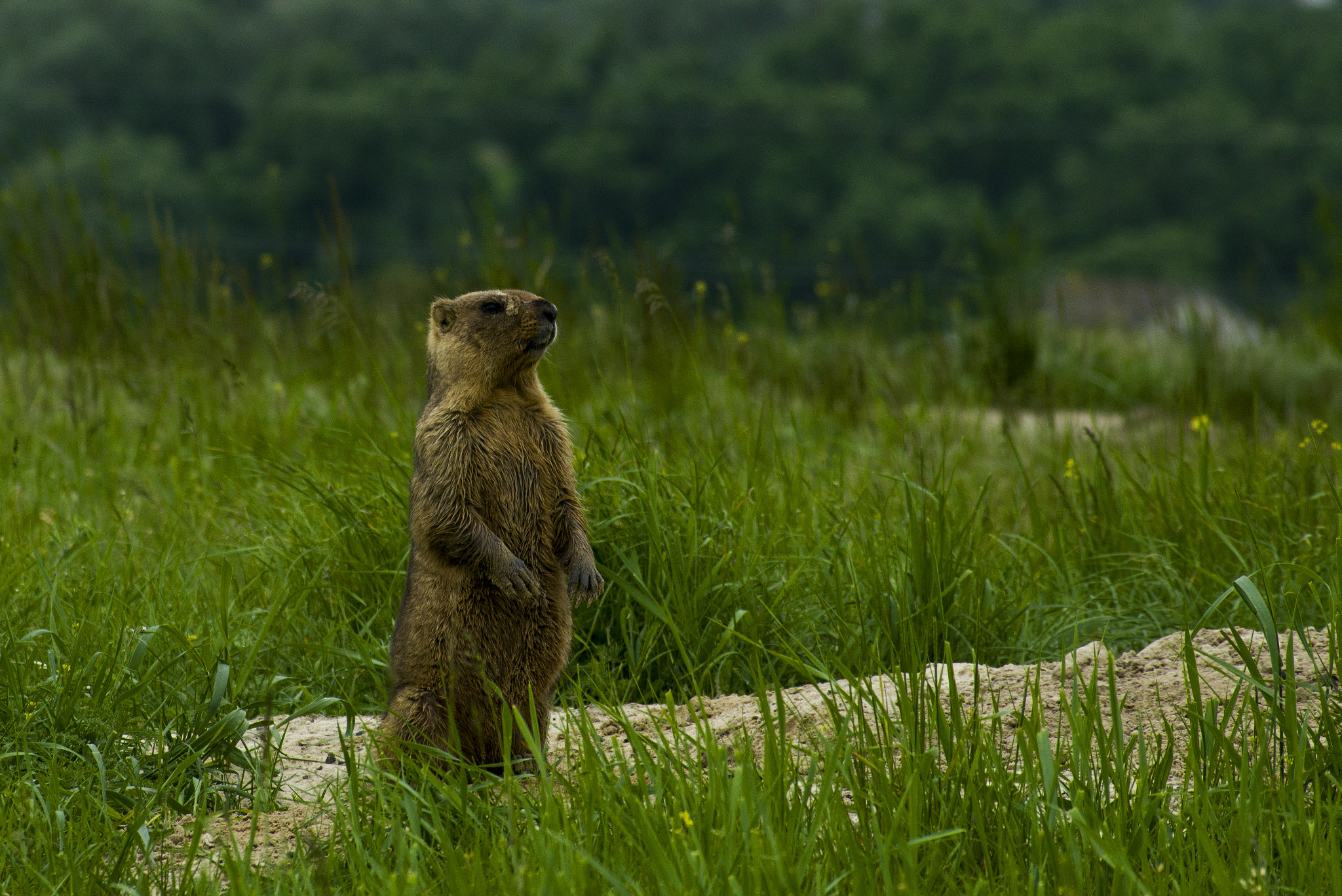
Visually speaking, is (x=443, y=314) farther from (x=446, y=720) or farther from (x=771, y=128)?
(x=771, y=128)

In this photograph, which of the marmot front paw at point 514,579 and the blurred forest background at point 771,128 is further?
the blurred forest background at point 771,128

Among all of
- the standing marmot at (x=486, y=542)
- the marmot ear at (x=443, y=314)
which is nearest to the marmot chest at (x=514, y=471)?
the standing marmot at (x=486, y=542)

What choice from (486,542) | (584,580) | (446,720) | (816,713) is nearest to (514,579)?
(486,542)

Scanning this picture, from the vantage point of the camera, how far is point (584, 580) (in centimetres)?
286

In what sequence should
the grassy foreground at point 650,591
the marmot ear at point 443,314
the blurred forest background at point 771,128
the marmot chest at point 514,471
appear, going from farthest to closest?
the blurred forest background at point 771,128, the marmot ear at point 443,314, the marmot chest at point 514,471, the grassy foreground at point 650,591

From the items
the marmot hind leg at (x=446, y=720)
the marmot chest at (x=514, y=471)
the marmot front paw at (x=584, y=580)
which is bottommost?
the marmot hind leg at (x=446, y=720)

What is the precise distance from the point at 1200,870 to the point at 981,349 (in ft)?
17.3

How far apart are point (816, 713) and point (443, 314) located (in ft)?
4.21

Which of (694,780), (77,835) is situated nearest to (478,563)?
(694,780)

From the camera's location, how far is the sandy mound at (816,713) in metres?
2.80

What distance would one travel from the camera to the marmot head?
287 centimetres

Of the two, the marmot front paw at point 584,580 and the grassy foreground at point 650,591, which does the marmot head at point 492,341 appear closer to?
the marmot front paw at point 584,580

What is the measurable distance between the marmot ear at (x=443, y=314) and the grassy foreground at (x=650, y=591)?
75 centimetres

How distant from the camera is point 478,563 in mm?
2707
